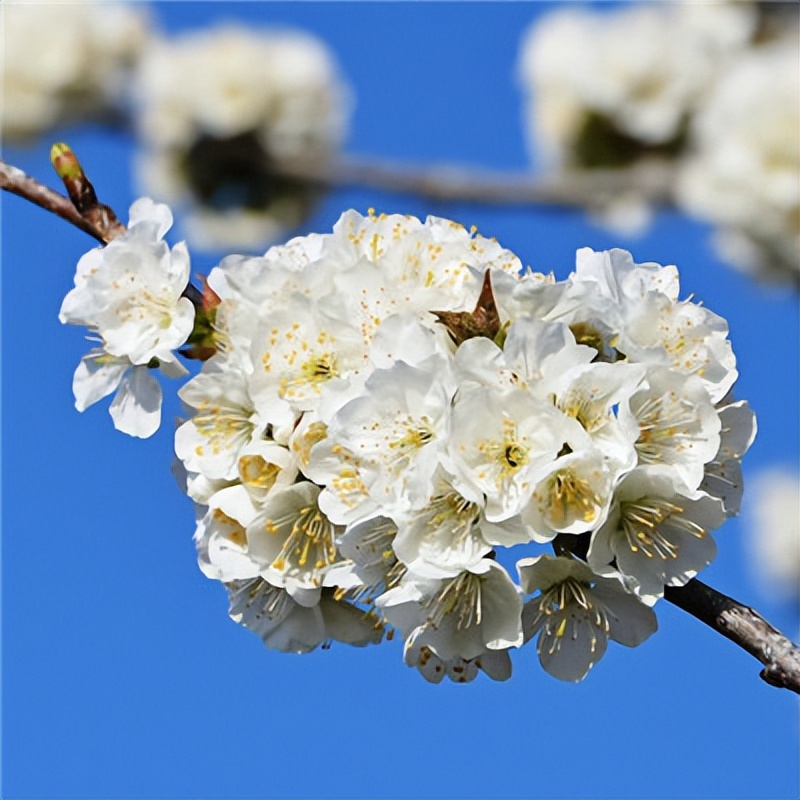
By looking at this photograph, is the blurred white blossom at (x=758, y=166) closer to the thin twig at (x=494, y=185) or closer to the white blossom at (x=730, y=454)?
the thin twig at (x=494, y=185)

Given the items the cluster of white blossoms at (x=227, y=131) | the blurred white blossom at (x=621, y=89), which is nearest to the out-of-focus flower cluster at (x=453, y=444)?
the blurred white blossom at (x=621, y=89)

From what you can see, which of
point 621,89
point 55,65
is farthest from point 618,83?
point 55,65

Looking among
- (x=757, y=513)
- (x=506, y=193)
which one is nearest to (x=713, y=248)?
(x=506, y=193)

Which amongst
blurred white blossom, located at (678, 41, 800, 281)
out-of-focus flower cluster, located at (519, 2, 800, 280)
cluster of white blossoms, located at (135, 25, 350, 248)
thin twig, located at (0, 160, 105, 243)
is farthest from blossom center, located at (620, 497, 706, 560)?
cluster of white blossoms, located at (135, 25, 350, 248)

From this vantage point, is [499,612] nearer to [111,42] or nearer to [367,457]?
[367,457]

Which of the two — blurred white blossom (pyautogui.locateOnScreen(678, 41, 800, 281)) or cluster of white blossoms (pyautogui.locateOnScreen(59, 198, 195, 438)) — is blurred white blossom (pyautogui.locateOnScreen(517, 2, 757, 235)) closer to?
blurred white blossom (pyautogui.locateOnScreen(678, 41, 800, 281))

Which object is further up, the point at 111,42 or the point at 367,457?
the point at 111,42

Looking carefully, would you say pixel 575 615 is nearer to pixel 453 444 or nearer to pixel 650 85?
pixel 453 444
